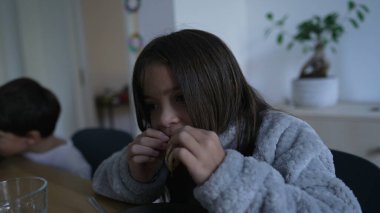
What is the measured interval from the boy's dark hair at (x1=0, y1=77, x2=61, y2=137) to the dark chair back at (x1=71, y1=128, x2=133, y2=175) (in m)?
0.15

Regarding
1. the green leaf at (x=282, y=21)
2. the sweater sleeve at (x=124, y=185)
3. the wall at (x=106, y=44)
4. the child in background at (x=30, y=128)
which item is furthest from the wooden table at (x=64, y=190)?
the wall at (x=106, y=44)

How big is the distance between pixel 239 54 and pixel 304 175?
4.96 feet

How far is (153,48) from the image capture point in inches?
25.1

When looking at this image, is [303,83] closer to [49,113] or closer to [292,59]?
[292,59]

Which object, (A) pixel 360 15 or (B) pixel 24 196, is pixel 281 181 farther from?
(A) pixel 360 15

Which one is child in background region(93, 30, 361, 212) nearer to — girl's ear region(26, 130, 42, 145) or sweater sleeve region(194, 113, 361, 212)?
sweater sleeve region(194, 113, 361, 212)

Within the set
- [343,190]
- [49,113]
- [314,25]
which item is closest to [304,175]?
[343,190]

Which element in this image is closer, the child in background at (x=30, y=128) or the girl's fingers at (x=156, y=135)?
the girl's fingers at (x=156, y=135)

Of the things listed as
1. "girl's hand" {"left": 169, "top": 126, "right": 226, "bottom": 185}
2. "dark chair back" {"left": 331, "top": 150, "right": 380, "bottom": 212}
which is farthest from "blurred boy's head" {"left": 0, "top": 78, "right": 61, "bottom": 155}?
"dark chair back" {"left": 331, "top": 150, "right": 380, "bottom": 212}

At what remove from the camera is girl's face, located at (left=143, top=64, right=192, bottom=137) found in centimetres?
60

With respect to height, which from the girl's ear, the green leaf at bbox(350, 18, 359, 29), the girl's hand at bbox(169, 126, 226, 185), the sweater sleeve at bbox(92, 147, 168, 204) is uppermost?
the green leaf at bbox(350, 18, 359, 29)

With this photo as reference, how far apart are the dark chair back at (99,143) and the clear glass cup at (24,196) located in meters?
0.52

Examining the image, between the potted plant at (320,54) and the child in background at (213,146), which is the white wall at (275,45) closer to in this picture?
the potted plant at (320,54)

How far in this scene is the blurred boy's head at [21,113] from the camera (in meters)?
1.14
